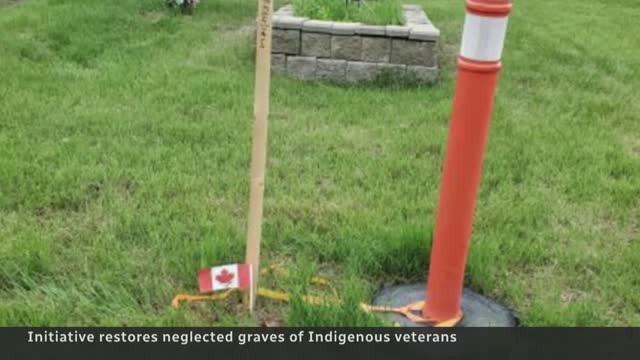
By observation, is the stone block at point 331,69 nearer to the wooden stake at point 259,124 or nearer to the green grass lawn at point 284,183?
the green grass lawn at point 284,183

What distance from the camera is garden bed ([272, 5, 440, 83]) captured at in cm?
577

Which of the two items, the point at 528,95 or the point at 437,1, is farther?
the point at 437,1

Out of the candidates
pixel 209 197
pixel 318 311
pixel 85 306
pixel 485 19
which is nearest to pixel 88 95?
pixel 209 197

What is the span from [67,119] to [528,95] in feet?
10.2

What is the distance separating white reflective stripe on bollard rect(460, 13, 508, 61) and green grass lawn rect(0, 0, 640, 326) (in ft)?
2.93

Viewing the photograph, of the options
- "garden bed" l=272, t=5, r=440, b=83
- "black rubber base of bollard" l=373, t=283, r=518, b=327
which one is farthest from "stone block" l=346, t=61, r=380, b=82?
"black rubber base of bollard" l=373, t=283, r=518, b=327

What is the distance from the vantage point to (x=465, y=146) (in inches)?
94.1

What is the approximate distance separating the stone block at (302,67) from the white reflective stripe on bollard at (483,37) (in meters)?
3.59

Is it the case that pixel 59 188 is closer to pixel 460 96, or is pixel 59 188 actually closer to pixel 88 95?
pixel 88 95

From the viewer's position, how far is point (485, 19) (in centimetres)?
224

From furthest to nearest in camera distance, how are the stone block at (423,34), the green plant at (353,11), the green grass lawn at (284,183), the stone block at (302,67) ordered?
the green plant at (353,11)
the stone block at (302,67)
the stone block at (423,34)
the green grass lawn at (284,183)
